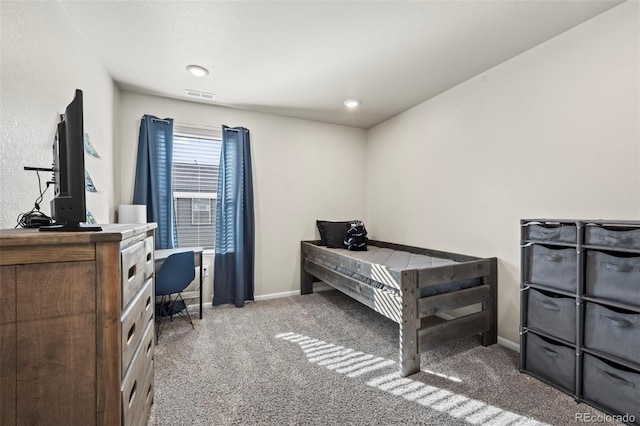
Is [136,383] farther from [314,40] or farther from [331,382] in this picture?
[314,40]

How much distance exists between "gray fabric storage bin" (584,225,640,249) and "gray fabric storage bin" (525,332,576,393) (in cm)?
72

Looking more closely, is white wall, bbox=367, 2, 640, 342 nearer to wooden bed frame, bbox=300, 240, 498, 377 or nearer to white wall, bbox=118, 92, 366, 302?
wooden bed frame, bbox=300, 240, 498, 377

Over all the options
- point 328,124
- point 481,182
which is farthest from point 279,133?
point 481,182

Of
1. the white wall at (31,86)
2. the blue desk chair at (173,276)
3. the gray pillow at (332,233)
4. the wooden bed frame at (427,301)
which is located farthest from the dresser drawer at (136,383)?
the gray pillow at (332,233)

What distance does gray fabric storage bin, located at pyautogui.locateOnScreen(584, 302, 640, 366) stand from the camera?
1443 millimetres

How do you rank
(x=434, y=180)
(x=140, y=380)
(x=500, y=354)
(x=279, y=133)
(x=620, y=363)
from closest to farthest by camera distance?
(x=140, y=380) → (x=620, y=363) → (x=500, y=354) → (x=434, y=180) → (x=279, y=133)

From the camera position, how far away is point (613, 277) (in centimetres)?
154

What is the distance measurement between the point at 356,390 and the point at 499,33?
276 cm

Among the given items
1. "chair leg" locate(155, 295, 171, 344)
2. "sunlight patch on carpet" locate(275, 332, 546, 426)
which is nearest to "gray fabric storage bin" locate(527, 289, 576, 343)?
"sunlight patch on carpet" locate(275, 332, 546, 426)

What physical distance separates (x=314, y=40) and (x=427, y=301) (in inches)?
86.6

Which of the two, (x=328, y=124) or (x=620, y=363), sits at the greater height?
(x=328, y=124)

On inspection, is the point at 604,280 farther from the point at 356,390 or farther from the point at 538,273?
the point at 356,390

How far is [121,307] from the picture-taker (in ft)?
2.94

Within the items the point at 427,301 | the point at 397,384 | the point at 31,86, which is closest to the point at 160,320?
the point at 31,86
